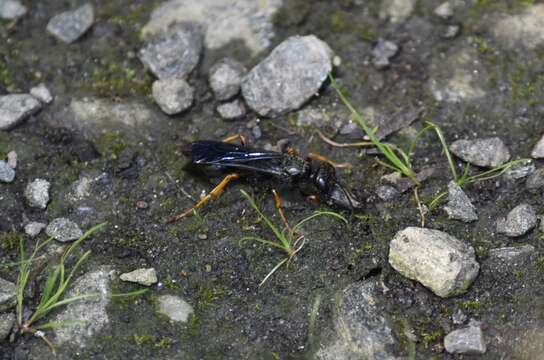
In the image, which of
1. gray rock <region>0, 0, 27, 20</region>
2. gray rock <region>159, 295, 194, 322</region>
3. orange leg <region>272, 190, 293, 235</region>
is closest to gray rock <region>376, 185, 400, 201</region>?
orange leg <region>272, 190, 293, 235</region>

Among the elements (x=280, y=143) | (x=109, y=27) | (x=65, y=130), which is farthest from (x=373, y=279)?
(x=109, y=27)

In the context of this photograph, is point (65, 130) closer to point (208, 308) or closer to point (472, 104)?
point (208, 308)

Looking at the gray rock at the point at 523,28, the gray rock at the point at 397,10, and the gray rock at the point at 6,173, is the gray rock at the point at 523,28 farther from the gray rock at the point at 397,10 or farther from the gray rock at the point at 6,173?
the gray rock at the point at 6,173

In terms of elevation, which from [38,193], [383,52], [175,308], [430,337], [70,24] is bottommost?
[430,337]

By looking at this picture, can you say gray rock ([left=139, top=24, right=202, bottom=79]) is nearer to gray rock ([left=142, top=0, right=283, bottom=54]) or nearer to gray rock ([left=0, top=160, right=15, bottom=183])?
gray rock ([left=142, top=0, right=283, bottom=54])

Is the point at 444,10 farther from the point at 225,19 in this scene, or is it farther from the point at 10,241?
the point at 10,241

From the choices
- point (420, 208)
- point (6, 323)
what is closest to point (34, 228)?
point (6, 323)
